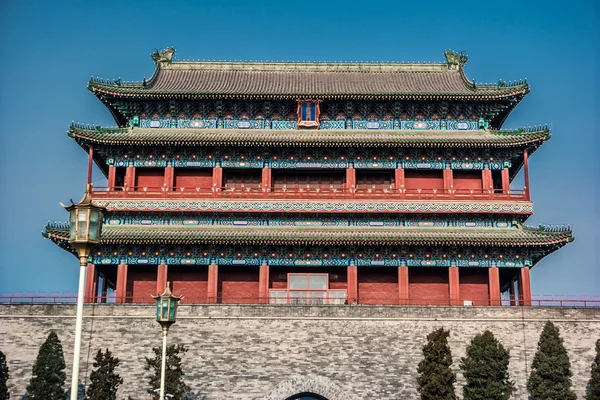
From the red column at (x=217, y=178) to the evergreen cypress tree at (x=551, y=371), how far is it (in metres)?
18.5

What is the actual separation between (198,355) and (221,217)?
8739 millimetres

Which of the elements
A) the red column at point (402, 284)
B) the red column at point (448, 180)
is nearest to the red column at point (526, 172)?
the red column at point (448, 180)

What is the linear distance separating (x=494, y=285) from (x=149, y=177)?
19.2 meters

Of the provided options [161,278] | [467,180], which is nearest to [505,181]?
[467,180]

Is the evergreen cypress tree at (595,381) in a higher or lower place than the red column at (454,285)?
lower

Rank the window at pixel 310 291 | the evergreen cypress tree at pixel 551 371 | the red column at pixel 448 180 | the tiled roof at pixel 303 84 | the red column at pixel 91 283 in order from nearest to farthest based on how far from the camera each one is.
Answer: the evergreen cypress tree at pixel 551 371
the red column at pixel 91 283
the window at pixel 310 291
the red column at pixel 448 180
the tiled roof at pixel 303 84

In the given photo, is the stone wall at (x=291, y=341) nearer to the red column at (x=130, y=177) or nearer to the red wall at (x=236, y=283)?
the red wall at (x=236, y=283)

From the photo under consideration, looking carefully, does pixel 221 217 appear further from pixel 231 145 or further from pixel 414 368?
pixel 414 368

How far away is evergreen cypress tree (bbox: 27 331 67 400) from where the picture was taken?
32750 millimetres

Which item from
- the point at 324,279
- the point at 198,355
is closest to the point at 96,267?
the point at 198,355

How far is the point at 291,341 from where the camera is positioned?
3828 centimetres

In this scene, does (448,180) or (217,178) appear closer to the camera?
(217,178)

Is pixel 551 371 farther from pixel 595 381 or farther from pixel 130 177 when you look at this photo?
pixel 130 177

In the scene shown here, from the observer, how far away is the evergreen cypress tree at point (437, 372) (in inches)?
1287
